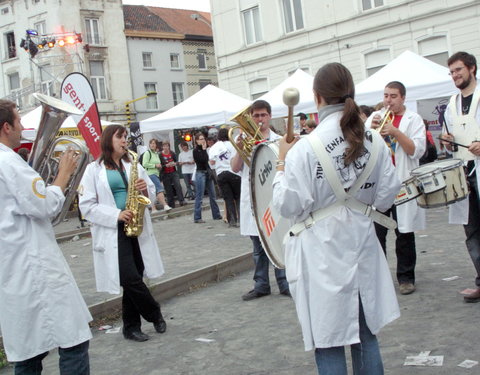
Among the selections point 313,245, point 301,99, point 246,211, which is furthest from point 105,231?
point 301,99

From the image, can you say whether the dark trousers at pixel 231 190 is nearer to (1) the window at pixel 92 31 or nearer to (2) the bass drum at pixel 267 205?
(2) the bass drum at pixel 267 205

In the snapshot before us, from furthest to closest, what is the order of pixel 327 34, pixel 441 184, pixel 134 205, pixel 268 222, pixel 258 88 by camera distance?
pixel 258 88 < pixel 327 34 < pixel 134 205 < pixel 268 222 < pixel 441 184

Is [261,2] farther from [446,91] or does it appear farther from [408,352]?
[408,352]

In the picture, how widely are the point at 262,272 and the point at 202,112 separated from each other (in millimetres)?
9298

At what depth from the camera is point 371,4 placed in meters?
25.4

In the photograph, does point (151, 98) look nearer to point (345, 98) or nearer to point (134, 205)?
point (134, 205)

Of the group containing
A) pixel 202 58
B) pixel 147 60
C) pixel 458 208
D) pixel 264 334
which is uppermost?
pixel 202 58

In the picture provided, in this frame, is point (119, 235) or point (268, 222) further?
point (119, 235)

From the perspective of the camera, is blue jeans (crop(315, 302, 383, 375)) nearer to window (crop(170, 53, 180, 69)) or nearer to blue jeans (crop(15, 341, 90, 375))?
blue jeans (crop(15, 341, 90, 375))

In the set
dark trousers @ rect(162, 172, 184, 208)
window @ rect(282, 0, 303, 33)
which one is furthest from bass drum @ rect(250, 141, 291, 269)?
window @ rect(282, 0, 303, 33)

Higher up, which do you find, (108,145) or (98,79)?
(98,79)

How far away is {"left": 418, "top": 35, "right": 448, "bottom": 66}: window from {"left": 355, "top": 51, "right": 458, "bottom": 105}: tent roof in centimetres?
1100

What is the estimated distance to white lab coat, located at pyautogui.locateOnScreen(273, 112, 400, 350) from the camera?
3107 millimetres

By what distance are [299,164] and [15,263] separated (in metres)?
1.72
